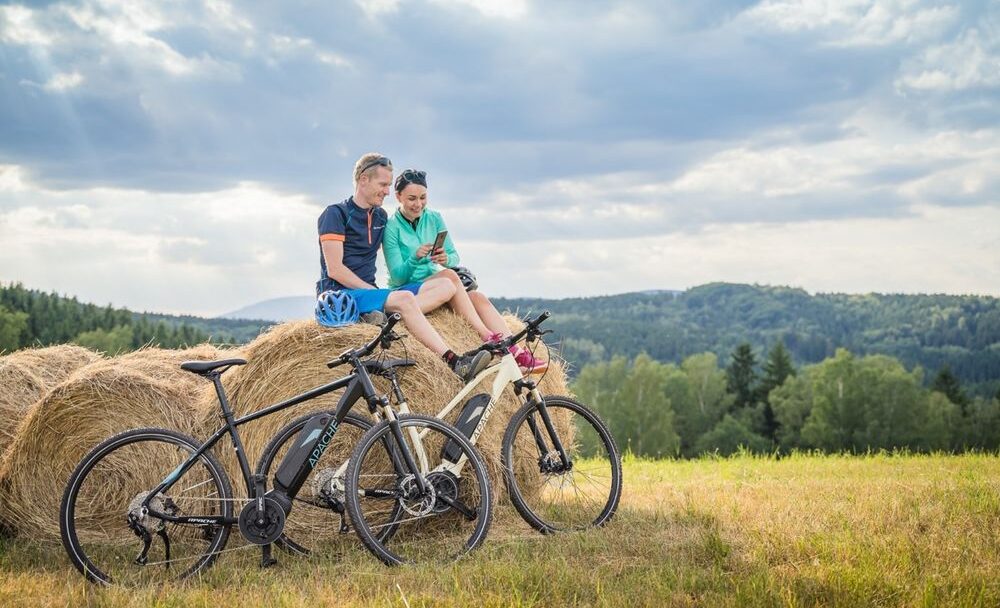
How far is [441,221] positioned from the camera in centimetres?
A: 806

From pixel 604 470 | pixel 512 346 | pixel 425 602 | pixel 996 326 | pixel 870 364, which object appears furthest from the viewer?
pixel 996 326

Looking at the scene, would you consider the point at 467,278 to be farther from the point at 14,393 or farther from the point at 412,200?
the point at 14,393

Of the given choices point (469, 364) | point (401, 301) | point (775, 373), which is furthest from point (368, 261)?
point (775, 373)

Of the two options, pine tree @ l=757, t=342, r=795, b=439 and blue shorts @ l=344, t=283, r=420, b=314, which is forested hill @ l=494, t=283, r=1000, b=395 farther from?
blue shorts @ l=344, t=283, r=420, b=314

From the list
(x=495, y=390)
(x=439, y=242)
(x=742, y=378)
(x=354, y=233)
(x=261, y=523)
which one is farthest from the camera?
(x=742, y=378)

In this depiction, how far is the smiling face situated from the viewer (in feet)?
25.3

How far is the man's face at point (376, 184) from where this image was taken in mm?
7715

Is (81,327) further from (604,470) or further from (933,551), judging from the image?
(933,551)

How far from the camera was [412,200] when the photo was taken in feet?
25.4

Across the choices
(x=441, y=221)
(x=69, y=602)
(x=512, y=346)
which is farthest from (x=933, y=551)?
(x=69, y=602)

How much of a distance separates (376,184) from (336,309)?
3.75 ft

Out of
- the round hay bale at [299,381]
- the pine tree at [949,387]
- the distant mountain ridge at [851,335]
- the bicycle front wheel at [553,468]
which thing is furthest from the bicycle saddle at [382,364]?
the distant mountain ridge at [851,335]

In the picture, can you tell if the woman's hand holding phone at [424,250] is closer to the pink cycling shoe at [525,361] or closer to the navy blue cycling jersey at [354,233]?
the navy blue cycling jersey at [354,233]

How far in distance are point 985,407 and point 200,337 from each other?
61.2m
